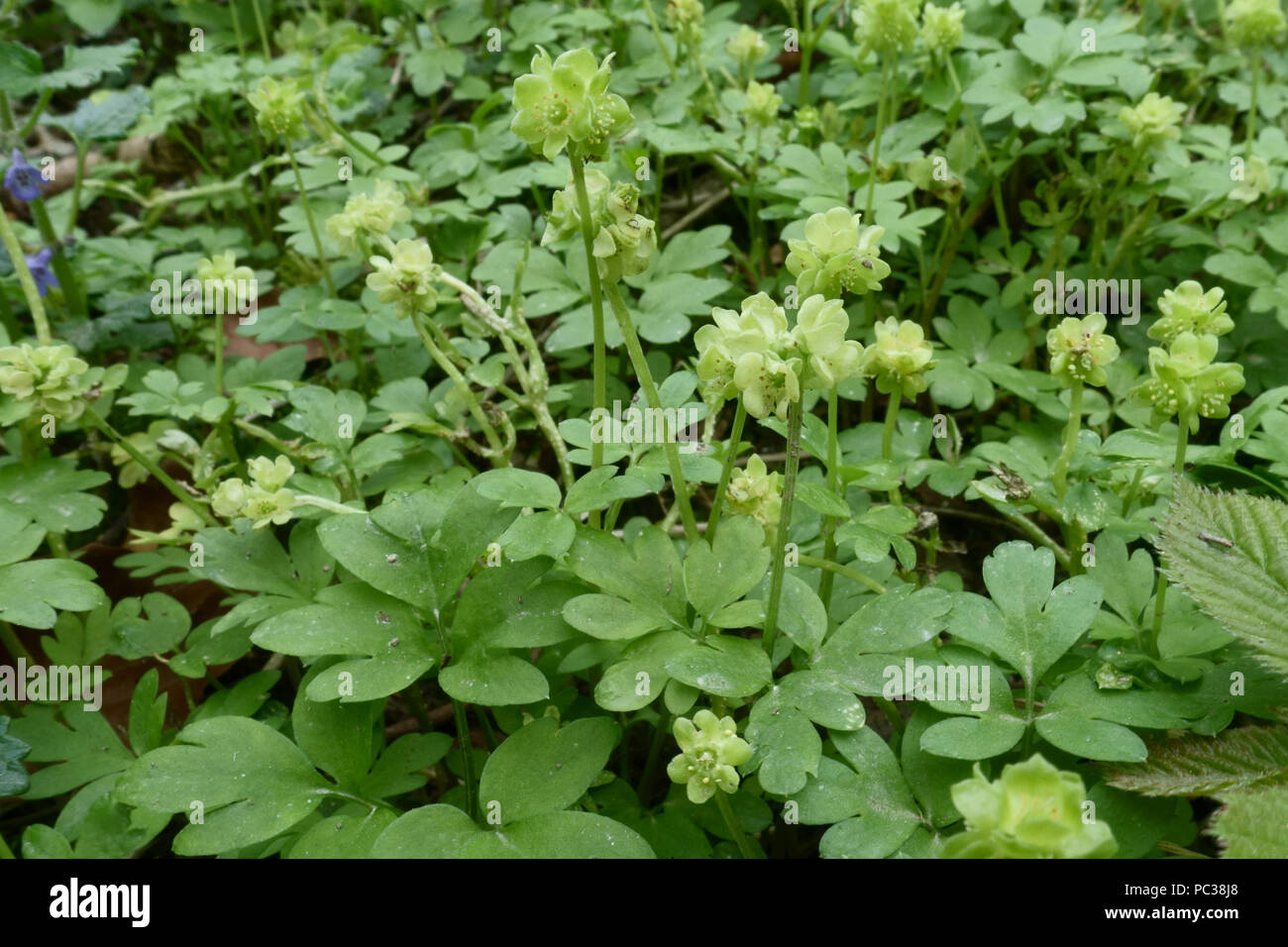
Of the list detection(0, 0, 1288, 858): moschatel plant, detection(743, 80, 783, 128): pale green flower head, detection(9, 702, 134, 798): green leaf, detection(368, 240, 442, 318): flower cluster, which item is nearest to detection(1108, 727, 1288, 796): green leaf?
detection(0, 0, 1288, 858): moschatel plant

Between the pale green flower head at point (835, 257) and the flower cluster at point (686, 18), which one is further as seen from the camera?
the flower cluster at point (686, 18)

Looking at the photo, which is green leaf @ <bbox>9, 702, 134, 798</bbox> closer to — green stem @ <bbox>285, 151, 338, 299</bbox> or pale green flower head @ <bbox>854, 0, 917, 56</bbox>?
green stem @ <bbox>285, 151, 338, 299</bbox>

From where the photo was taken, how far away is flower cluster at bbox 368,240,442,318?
1758 millimetres

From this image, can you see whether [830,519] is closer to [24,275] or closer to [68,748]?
[68,748]

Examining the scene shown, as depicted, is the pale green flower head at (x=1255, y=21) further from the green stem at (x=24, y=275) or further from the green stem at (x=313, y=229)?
the green stem at (x=24, y=275)

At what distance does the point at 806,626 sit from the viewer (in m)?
1.46

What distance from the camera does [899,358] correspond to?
5.34ft

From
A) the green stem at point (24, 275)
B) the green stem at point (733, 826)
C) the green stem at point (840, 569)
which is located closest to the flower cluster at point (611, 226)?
the green stem at point (840, 569)

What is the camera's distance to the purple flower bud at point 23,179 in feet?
8.23

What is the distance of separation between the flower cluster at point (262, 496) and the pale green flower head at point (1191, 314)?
1.50 metres

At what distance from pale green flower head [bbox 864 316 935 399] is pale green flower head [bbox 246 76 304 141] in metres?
1.51
